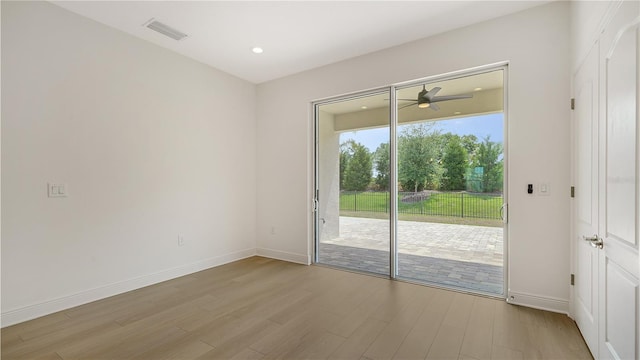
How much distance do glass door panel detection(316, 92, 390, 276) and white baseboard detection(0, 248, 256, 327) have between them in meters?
1.73

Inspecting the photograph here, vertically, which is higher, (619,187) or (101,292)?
(619,187)

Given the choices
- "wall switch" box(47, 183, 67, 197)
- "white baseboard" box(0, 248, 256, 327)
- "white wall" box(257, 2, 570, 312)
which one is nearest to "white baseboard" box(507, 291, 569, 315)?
"white wall" box(257, 2, 570, 312)

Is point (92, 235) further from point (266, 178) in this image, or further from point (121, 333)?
point (266, 178)

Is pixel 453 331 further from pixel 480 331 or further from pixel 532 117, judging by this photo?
pixel 532 117

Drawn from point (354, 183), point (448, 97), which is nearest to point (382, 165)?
point (354, 183)

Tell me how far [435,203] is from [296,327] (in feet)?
7.10

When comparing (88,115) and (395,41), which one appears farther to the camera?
(395,41)

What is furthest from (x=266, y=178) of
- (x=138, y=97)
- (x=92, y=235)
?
(x=92, y=235)

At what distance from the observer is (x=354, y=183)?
417cm

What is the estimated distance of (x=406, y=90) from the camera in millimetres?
3682

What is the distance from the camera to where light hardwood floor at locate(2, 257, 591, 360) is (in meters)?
2.09

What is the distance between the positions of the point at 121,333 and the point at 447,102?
405cm

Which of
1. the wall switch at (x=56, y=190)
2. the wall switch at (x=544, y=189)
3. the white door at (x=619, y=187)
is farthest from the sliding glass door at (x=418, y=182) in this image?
the wall switch at (x=56, y=190)

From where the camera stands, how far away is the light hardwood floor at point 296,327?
2.09 m
